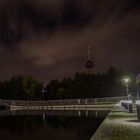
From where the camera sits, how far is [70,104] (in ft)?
164

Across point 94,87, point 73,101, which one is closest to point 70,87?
point 94,87

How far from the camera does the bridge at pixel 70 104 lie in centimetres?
4413

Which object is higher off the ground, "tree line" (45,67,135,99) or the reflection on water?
"tree line" (45,67,135,99)

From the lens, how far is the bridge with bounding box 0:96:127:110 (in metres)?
44.1

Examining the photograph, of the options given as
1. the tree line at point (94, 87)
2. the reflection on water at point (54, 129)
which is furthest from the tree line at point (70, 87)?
the reflection on water at point (54, 129)

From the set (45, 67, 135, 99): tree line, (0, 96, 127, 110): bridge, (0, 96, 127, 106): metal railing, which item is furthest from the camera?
(45, 67, 135, 99): tree line

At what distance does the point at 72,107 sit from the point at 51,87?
27.8m

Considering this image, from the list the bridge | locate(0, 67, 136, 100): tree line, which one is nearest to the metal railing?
the bridge

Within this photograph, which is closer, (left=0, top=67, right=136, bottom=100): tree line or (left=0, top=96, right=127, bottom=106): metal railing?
(left=0, top=96, right=127, bottom=106): metal railing

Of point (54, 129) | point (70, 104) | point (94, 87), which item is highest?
point (94, 87)

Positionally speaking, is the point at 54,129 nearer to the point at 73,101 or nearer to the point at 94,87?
the point at 73,101

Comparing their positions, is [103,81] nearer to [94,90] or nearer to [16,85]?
[94,90]

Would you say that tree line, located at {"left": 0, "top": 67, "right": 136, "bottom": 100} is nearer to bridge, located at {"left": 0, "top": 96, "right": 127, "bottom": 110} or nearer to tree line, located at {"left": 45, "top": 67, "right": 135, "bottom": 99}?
tree line, located at {"left": 45, "top": 67, "right": 135, "bottom": 99}

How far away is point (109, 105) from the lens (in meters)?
41.5
